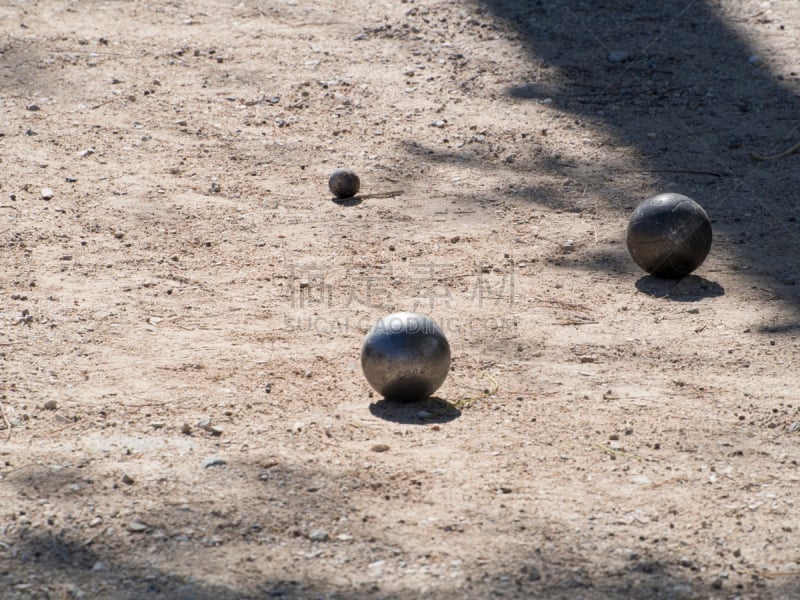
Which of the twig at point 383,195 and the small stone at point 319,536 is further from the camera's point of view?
the twig at point 383,195

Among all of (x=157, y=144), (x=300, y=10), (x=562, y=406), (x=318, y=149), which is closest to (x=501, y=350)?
(x=562, y=406)

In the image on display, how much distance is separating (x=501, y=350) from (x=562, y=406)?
78 centimetres

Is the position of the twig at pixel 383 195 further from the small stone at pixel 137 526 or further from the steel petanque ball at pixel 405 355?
the small stone at pixel 137 526

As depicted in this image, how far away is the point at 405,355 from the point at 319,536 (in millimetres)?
1232

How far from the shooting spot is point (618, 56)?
10852 millimetres

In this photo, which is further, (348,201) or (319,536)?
(348,201)

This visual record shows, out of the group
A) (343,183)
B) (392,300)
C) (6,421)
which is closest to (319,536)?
(6,421)

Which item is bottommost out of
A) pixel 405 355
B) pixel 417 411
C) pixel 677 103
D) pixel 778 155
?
pixel 417 411

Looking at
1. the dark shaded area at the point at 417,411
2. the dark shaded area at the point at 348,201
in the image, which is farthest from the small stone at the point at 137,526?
the dark shaded area at the point at 348,201

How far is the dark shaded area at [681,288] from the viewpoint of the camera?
6734 mm

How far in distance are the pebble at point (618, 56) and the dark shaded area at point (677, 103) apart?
0.5 inches

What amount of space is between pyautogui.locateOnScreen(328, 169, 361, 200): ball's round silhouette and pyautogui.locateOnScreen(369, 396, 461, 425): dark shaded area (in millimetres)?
3168

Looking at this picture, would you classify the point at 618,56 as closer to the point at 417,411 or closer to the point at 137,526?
the point at 417,411

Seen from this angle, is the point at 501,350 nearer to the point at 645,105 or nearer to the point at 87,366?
the point at 87,366
